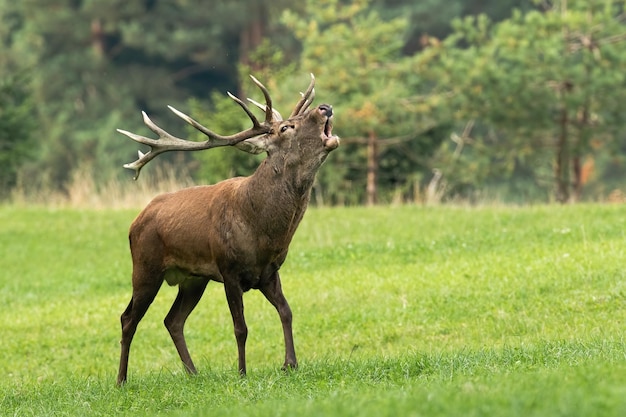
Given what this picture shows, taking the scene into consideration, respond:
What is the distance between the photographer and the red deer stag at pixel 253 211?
9.17m

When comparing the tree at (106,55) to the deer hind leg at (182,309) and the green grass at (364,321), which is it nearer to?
the green grass at (364,321)

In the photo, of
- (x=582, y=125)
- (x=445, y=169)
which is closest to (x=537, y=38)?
(x=582, y=125)

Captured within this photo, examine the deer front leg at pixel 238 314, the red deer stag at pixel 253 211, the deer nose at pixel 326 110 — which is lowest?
the deer front leg at pixel 238 314

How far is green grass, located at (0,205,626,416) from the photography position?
6930 millimetres

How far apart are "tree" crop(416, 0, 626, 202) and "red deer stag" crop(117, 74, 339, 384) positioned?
1654 centimetres

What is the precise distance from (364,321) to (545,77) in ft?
47.3

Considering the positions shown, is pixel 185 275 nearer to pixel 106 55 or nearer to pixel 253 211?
pixel 253 211

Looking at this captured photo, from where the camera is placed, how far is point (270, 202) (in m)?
9.20

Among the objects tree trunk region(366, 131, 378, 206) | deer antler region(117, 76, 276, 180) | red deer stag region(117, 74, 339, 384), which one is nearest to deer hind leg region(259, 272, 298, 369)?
red deer stag region(117, 74, 339, 384)

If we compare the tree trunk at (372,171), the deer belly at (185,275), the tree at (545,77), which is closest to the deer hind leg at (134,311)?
the deer belly at (185,275)

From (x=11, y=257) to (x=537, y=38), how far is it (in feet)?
43.1

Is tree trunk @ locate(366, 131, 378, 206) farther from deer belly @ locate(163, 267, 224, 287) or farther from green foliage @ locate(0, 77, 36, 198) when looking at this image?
deer belly @ locate(163, 267, 224, 287)

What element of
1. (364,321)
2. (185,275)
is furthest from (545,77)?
(185,275)

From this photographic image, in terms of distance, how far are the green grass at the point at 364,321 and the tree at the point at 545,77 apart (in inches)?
231
